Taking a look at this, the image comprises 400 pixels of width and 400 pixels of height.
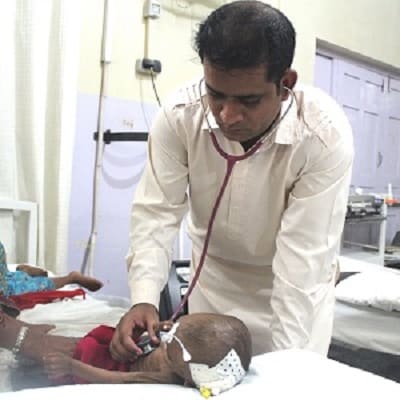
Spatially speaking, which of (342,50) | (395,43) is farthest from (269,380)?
(395,43)

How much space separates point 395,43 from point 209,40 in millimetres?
4391

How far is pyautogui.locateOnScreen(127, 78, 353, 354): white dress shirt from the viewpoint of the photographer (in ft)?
4.05

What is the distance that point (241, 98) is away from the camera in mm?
1021

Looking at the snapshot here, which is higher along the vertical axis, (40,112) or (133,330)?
(40,112)

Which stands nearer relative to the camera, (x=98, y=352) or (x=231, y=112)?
(x=231, y=112)

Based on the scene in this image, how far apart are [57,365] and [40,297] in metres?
0.84

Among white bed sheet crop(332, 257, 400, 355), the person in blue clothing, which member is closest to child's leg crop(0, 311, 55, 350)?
the person in blue clothing

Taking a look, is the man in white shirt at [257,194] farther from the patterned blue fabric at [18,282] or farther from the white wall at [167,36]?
the white wall at [167,36]

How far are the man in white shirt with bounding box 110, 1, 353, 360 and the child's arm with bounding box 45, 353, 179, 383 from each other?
0.25 feet

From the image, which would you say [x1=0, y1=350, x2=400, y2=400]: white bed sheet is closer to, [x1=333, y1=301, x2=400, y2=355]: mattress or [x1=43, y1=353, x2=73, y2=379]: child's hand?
[x1=43, y1=353, x2=73, y2=379]: child's hand

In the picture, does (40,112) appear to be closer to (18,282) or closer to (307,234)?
(18,282)

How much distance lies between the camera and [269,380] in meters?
0.91

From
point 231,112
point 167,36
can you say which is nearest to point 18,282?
point 231,112

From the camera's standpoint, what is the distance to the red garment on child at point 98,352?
1.24 m
